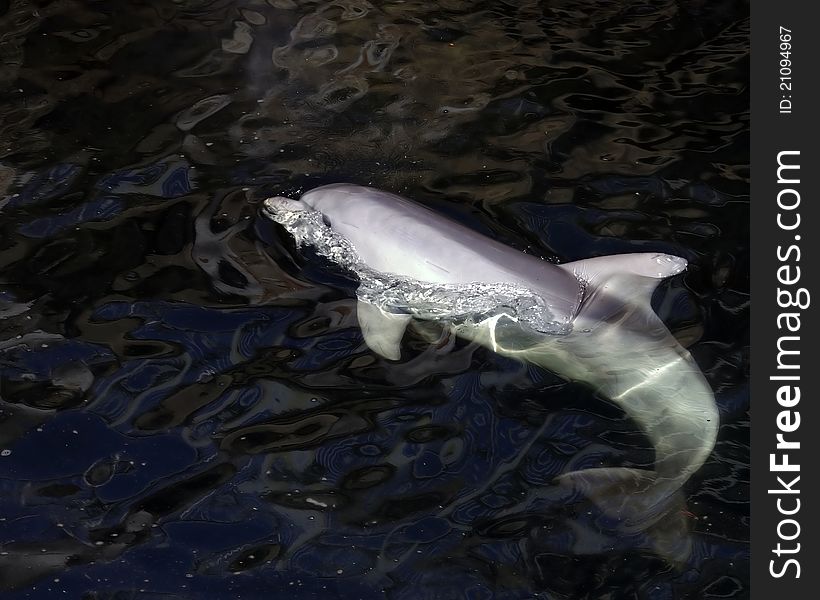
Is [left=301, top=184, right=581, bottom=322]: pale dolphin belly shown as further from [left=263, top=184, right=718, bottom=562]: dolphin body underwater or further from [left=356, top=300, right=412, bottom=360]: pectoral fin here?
[left=356, top=300, right=412, bottom=360]: pectoral fin

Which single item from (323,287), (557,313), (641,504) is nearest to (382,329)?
(323,287)

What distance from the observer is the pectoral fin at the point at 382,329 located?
6.06m

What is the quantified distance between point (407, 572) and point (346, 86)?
5.02m

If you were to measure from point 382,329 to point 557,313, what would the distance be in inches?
42.7

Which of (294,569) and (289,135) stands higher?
(289,135)

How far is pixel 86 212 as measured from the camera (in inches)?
276

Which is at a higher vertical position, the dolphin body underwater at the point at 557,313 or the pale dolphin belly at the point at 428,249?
the pale dolphin belly at the point at 428,249

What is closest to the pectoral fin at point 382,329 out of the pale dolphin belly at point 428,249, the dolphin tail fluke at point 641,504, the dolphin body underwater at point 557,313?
the dolphin body underwater at point 557,313

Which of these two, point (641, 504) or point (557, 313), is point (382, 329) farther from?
point (641, 504)

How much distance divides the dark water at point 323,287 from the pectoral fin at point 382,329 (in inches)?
3.6

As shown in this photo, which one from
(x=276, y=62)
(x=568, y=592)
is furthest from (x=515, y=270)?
(x=276, y=62)

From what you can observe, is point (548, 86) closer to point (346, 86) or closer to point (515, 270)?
point (346, 86)

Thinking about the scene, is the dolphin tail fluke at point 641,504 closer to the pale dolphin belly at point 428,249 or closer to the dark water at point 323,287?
the dark water at point 323,287

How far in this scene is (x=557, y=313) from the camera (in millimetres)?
6004
